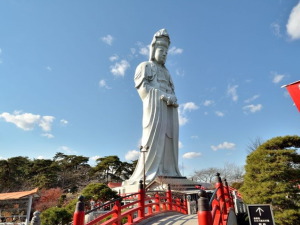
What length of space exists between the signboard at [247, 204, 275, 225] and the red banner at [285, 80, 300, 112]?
317 cm

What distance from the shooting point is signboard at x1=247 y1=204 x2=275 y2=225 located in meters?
3.61

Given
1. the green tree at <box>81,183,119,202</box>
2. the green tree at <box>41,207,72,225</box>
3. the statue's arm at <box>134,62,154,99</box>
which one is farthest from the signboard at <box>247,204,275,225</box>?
the statue's arm at <box>134,62,154,99</box>

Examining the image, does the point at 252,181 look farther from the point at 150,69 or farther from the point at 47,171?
the point at 47,171

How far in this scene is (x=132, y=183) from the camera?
13.5m

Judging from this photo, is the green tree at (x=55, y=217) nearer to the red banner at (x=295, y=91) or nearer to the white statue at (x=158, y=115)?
the white statue at (x=158, y=115)

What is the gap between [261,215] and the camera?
12.0 ft

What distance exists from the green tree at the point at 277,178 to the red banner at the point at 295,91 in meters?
1.96

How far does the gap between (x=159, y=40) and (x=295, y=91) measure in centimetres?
1262

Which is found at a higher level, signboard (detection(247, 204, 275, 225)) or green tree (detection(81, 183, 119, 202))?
green tree (detection(81, 183, 119, 202))

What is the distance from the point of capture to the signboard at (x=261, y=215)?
11.8 feet

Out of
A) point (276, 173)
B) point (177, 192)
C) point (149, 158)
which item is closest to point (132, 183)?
point (149, 158)

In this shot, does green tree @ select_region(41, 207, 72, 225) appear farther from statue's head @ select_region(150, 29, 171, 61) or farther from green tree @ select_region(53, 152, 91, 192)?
green tree @ select_region(53, 152, 91, 192)

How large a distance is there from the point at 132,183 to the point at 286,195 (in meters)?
8.78

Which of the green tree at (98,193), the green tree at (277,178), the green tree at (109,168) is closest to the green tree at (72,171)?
the green tree at (109,168)
